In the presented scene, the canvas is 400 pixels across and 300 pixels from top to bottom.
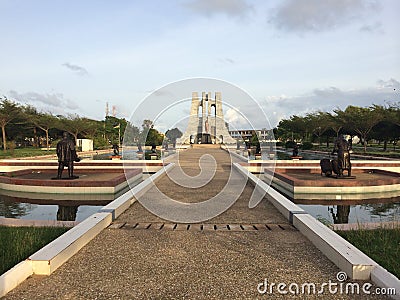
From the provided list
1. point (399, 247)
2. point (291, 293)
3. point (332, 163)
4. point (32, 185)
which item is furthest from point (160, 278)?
point (332, 163)

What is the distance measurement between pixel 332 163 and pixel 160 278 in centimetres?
1000

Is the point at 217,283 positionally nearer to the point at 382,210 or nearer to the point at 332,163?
the point at 382,210

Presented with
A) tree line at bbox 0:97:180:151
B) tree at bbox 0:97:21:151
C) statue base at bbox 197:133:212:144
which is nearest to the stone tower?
statue base at bbox 197:133:212:144

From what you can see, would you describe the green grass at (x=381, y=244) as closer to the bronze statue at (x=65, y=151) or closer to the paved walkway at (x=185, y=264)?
the paved walkway at (x=185, y=264)

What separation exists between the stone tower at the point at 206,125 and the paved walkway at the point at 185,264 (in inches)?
2030

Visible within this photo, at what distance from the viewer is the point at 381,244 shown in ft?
16.8

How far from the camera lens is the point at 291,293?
142 inches

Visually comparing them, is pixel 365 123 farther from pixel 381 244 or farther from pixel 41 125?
pixel 41 125

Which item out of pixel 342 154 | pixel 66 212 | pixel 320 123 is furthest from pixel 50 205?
pixel 320 123

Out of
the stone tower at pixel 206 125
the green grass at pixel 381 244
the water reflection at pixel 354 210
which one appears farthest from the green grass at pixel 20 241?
the stone tower at pixel 206 125

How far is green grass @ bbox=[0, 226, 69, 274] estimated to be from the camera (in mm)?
4531

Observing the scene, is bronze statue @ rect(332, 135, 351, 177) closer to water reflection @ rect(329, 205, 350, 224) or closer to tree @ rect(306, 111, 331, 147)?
water reflection @ rect(329, 205, 350, 224)

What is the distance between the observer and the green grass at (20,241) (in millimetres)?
4531

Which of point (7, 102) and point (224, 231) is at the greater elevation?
point (7, 102)
